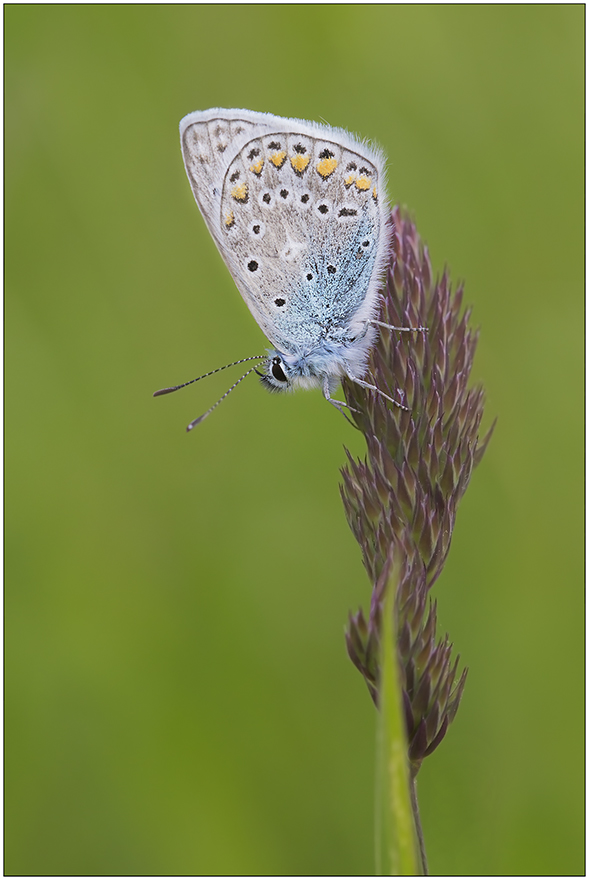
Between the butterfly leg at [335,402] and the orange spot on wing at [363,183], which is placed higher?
the orange spot on wing at [363,183]

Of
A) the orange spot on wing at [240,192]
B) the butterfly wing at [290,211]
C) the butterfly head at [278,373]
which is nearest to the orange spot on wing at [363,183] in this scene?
the butterfly wing at [290,211]

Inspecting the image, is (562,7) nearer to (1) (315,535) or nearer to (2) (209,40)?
(2) (209,40)

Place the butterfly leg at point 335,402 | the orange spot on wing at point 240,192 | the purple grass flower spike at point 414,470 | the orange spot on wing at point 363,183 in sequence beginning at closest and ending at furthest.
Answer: the purple grass flower spike at point 414,470 → the butterfly leg at point 335,402 → the orange spot on wing at point 363,183 → the orange spot on wing at point 240,192

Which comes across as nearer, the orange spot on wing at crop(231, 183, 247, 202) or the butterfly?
the butterfly

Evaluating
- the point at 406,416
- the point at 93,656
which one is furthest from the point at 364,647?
the point at 93,656

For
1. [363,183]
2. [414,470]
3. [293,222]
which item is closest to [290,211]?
[293,222]

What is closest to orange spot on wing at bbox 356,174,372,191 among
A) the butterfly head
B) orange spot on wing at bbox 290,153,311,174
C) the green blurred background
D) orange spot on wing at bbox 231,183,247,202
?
orange spot on wing at bbox 290,153,311,174

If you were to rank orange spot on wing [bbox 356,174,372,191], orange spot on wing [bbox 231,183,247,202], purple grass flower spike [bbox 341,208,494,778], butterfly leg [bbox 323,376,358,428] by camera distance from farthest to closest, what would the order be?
orange spot on wing [bbox 231,183,247,202] < orange spot on wing [bbox 356,174,372,191] < butterfly leg [bbox 323,376,358,428] < purple grass flower spike [bbox 341,208,494,778]

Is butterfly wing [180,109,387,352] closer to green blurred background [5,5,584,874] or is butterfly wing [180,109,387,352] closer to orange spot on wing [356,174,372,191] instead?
orange spot on wing [356,174,372,191]

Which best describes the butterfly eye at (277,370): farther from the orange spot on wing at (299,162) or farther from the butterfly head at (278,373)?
the orange spot on wing at (299,162)
